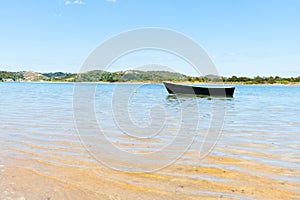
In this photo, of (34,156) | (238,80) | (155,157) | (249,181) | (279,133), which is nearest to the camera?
(249,181)

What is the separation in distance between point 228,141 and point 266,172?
3.27m

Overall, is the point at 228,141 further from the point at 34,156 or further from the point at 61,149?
the point at 34,156

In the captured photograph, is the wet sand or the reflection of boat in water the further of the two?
the reflection of boat in water

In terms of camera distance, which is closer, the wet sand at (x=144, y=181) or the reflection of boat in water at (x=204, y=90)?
the wet sand at (x=144, y=181)

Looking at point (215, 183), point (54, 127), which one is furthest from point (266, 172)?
point (54, 127)

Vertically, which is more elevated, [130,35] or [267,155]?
[130,35]

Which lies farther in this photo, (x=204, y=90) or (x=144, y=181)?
(x=204, y=90)

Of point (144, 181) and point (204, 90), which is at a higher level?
point (204, 90)

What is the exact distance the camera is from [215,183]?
5148 mm

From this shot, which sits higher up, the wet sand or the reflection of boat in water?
the reflection of boat in water

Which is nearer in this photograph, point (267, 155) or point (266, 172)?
point (266, 172)

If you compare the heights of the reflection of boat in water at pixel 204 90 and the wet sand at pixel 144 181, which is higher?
the reflection of boat in water at pixel 204 90

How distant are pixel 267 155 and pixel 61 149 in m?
5.31

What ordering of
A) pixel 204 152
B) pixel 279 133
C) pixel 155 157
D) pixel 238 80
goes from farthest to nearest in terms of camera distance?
pixel 238 80 < pixel 279 133 < pixel 204 152 < pixel 155 157
